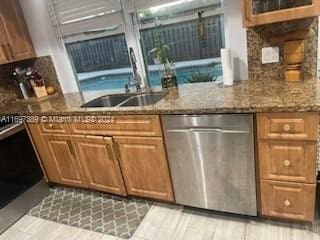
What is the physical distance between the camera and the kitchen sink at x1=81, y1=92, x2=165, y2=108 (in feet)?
7.32

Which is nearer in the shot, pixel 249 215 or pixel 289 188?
pixel 289 188

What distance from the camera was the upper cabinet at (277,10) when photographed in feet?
4.92

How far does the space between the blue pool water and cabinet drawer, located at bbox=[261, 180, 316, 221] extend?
112 cm

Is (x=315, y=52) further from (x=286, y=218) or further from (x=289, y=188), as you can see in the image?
(x=286, y=218)

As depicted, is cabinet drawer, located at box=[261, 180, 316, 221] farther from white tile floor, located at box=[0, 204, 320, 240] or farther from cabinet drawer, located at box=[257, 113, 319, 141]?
cabinet drawer, located at box=[257, 113, 319, 141]

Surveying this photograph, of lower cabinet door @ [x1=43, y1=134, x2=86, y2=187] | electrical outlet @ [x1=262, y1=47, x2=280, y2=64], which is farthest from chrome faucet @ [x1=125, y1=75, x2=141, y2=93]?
electrical outlet @ [x1=262, y1=47, x2=280, y2=64]

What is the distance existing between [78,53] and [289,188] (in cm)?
240

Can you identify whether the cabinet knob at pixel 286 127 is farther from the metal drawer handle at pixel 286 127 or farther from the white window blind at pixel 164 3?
the white window blind at pixel 164 3

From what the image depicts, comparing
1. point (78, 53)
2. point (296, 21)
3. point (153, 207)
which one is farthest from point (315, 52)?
point (78, 53)

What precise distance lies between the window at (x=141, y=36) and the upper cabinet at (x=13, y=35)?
39 centimetres

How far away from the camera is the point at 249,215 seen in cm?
179

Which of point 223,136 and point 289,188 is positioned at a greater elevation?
point 223,136

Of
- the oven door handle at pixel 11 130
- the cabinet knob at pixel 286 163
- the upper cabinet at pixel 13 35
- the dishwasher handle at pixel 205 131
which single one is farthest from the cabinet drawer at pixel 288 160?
the upper cabinet at pixel 13 35

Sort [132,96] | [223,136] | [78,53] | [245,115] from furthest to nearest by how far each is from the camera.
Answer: [78,53] < [132,96] < [223,136] < [245,115]
